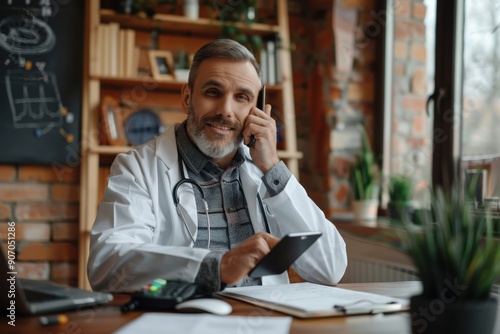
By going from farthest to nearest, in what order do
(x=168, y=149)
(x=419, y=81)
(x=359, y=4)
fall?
(x=359, y=4) → (x=419, y=81) → (x=168, y=149)

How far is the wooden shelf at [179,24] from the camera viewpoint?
2938 mm

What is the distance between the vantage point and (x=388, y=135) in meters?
3.17

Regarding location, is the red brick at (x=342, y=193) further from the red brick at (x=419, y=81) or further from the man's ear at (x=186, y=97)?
the man's ear at (x=186, y=97)

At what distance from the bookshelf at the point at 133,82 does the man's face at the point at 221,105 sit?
1066 mm

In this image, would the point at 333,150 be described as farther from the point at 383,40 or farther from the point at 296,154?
the point at 383,40

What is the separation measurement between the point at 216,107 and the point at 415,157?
1.49 metres

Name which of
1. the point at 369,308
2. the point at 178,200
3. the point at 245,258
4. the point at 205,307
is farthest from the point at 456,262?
the point at 178,200

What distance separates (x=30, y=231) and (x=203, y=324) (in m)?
2.19

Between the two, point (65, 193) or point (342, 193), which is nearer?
point (65, 193)

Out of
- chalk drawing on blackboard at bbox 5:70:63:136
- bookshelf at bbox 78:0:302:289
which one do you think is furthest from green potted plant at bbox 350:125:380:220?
chalk drawing on blackboard at bbox 5:70:63:136

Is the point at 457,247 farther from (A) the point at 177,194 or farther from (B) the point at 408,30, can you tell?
(B) the point at 408,30

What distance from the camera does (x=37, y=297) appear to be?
1.10 m

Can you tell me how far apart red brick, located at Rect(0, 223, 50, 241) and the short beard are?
1390mm

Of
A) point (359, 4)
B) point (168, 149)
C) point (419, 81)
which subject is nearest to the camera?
point (168, 149)
